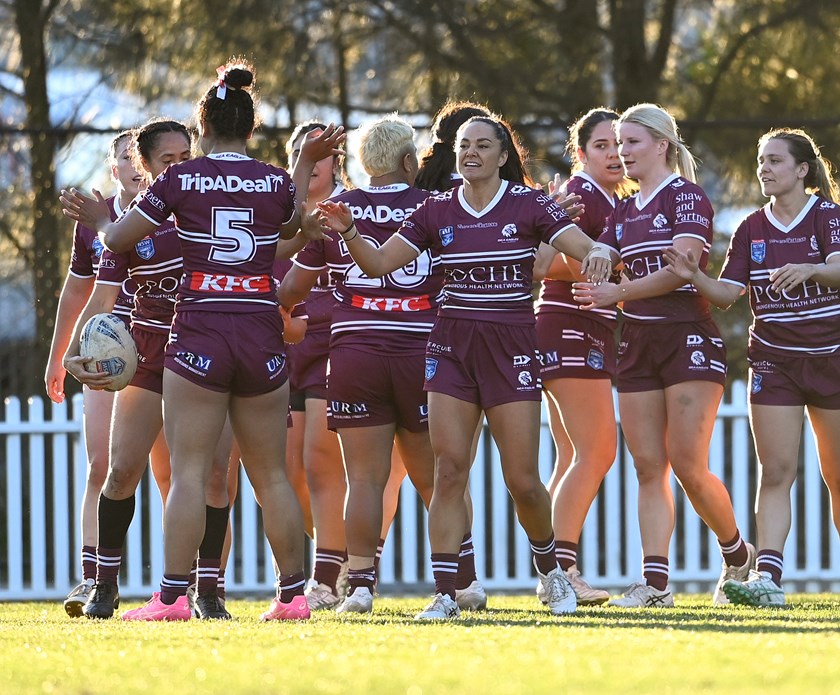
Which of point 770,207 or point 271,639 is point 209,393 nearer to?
point 271,639

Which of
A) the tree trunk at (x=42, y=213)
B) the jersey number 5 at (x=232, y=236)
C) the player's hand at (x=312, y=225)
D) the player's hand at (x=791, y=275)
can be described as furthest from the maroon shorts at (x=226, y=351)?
the tree trunk at (x=42, y=213)

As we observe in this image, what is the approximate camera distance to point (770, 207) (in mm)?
6711

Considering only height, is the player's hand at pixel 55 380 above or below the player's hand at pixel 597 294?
below

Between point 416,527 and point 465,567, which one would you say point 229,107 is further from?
point 416,527

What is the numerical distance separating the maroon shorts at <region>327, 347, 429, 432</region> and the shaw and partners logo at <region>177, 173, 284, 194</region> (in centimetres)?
102

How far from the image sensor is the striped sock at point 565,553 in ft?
22.7

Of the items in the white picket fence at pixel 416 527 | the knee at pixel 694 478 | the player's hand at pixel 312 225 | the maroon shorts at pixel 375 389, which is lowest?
the white picket fence at pixel 416 527

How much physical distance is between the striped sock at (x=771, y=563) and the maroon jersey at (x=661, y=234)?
110 cm

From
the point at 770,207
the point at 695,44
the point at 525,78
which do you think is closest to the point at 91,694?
the point at 770,207

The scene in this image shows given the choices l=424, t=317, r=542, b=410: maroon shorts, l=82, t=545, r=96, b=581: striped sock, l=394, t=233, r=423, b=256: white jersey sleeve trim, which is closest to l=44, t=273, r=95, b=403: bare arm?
l=82, t=545, r=96, b=581: striped sock

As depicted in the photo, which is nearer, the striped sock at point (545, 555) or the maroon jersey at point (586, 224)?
the striped sock at point (545, 555)

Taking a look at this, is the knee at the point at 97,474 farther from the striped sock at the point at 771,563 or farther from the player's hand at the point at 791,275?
the player's hand at the point at 791,275

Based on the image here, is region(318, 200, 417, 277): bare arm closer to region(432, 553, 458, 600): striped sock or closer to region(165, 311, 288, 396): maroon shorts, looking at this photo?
region(165, 311, 288, 396): maroon shorts

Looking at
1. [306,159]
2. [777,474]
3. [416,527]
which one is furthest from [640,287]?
[416,527]
